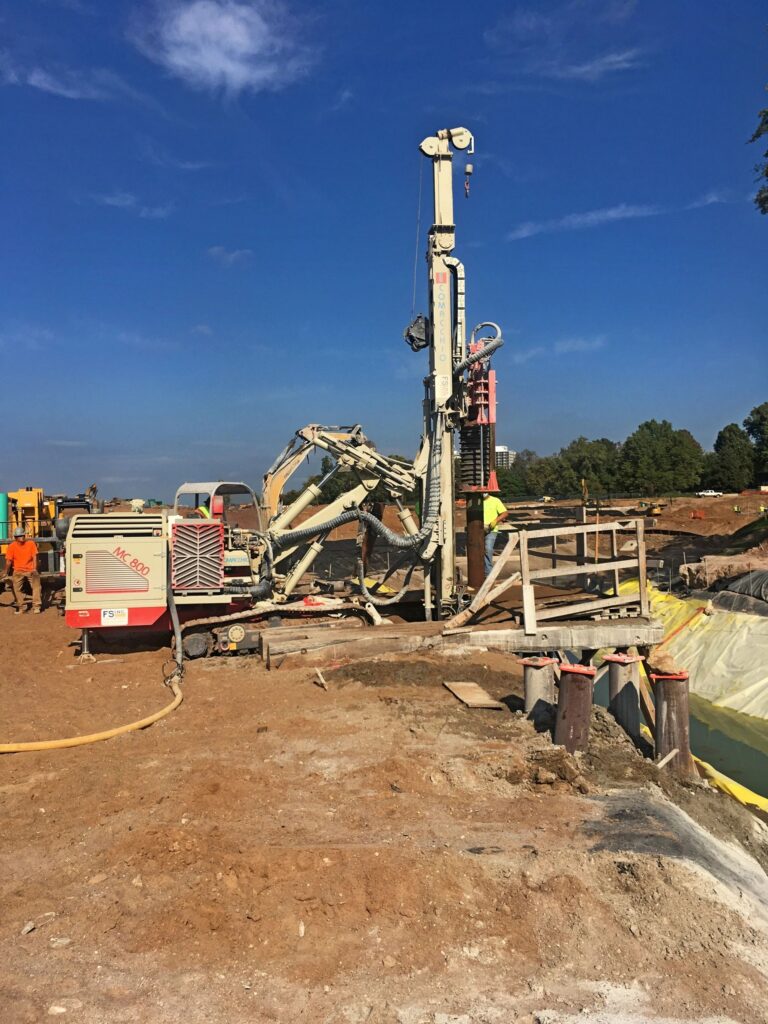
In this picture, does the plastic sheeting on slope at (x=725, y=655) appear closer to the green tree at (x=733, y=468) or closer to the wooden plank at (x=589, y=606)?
the wooden plank at (x=589, y=606)

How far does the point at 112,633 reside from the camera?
37.0ft

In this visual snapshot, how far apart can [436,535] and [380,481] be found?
61.7 inches

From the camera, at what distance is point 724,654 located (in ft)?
42.8

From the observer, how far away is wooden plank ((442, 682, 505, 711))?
26.6ft

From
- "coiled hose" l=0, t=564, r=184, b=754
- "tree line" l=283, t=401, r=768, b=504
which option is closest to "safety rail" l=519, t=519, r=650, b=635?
"coiled hose" l=0, t=564, r=184, b=754

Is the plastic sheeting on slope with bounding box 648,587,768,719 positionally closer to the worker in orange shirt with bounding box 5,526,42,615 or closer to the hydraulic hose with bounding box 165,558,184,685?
the hydraulic hose with bounding box 165,558,184,685

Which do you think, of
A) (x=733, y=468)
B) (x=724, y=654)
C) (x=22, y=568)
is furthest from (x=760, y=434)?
(x=22, y=568)

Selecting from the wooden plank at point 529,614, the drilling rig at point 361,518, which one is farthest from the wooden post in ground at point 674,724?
the drilling rig at point 361,518

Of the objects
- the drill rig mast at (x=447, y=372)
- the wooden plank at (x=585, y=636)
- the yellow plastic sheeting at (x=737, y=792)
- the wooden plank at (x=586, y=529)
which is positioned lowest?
the yellow plastic sheeting at (x=737, y=792)

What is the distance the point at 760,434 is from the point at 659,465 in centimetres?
2048

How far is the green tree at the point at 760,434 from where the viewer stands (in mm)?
63375

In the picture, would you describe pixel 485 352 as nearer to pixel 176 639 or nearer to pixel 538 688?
pixel 538 688

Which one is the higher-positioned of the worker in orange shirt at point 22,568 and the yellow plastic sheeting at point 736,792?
the worker in orange shirt at point 22,568

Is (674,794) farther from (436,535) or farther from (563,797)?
(436,535)
